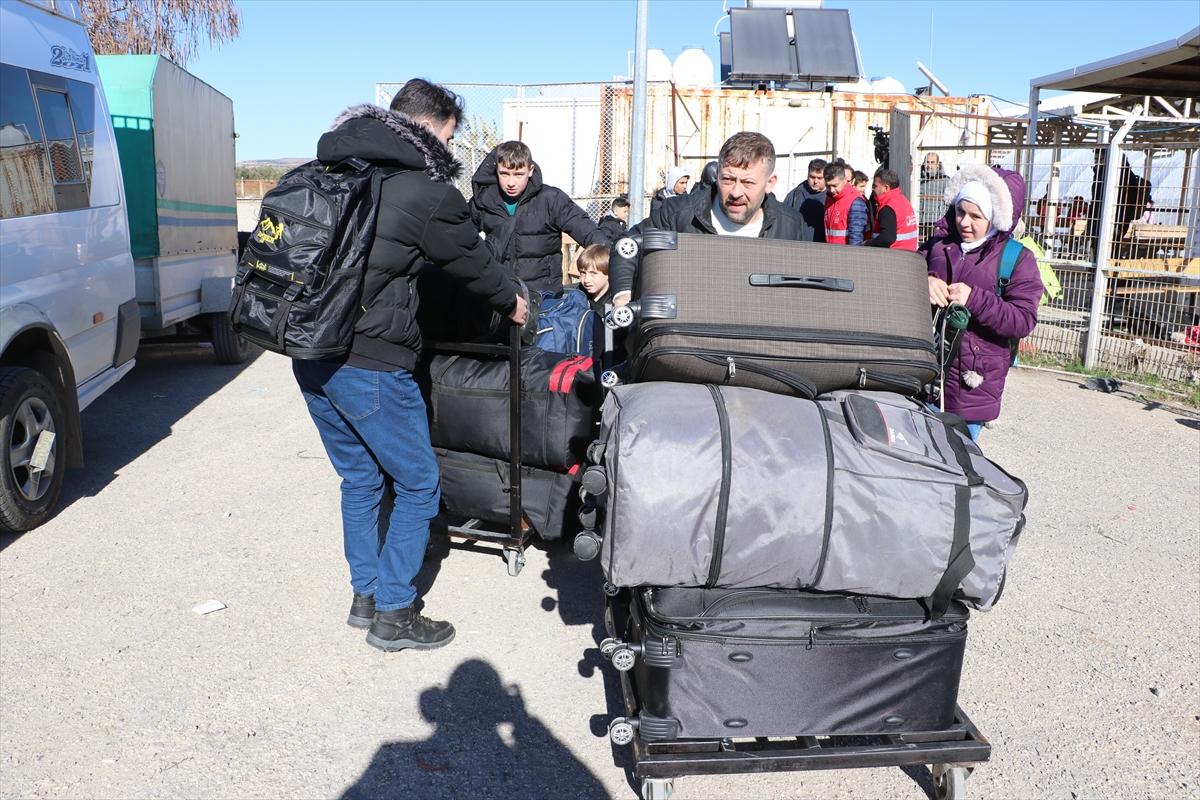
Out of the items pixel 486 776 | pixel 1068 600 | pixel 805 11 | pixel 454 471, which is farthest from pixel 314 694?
pixel 805 11

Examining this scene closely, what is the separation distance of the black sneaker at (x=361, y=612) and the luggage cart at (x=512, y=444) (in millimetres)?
568

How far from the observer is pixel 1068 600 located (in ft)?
14.0

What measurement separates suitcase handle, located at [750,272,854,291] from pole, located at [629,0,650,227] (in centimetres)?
784

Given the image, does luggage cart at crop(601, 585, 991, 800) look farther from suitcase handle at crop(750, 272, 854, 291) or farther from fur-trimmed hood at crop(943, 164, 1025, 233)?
fur-trimmed hood at crop(943, 164, 1025, 233)

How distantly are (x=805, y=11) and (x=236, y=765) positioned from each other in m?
23.6

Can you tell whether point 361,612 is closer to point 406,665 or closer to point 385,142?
point 406,665

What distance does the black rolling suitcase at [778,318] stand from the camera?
8.91 ft

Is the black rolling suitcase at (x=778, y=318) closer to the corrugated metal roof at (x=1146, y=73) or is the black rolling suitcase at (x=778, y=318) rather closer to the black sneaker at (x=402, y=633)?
the black sneaker at (x=402, y=633)

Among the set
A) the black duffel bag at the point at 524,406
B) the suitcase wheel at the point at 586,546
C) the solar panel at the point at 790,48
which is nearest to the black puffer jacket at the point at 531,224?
the black duffel bag at the point at 524,406

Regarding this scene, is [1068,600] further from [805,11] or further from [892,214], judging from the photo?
[805,11]

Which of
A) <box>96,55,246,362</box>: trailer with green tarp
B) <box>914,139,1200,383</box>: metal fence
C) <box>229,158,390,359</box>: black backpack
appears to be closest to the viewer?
<box>229,158,390,359</box>: black backpack

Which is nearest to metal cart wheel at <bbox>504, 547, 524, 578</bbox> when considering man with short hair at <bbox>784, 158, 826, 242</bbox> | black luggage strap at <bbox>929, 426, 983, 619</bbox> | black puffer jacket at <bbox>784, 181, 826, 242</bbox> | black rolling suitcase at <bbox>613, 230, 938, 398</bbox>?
black rolling suitcase at <bbox>613, 230, 938, 398</bbox>

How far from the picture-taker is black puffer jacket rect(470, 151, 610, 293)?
5.43 meters

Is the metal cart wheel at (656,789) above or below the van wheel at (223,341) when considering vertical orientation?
below
